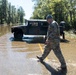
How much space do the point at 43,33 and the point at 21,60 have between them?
10.6 m

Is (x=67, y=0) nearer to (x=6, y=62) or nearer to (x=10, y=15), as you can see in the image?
(x=6, y=62)

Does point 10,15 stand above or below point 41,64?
below

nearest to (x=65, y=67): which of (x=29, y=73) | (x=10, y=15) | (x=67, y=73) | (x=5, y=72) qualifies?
(x=67, y=73)

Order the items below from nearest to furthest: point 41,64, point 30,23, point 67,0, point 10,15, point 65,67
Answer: point 65,67, point 41,64, point 30,23, point 67,0, point 10,15

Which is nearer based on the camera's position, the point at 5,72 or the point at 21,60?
the point at 5,72

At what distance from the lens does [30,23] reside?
21.7 m

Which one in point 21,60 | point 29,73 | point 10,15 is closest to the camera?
point 29,73

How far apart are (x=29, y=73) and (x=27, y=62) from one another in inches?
80.7

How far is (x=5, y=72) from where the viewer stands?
29.5 ft

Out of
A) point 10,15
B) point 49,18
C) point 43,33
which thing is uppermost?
point 49,18

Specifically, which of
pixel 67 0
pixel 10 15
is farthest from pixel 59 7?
pixel 10 15

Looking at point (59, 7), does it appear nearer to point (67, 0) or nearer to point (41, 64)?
point (67, 0)

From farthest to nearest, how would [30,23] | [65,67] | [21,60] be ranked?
[30,23] → [21,60] → [65,67]

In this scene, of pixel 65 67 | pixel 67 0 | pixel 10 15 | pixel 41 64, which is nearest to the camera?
pixel 65 67
